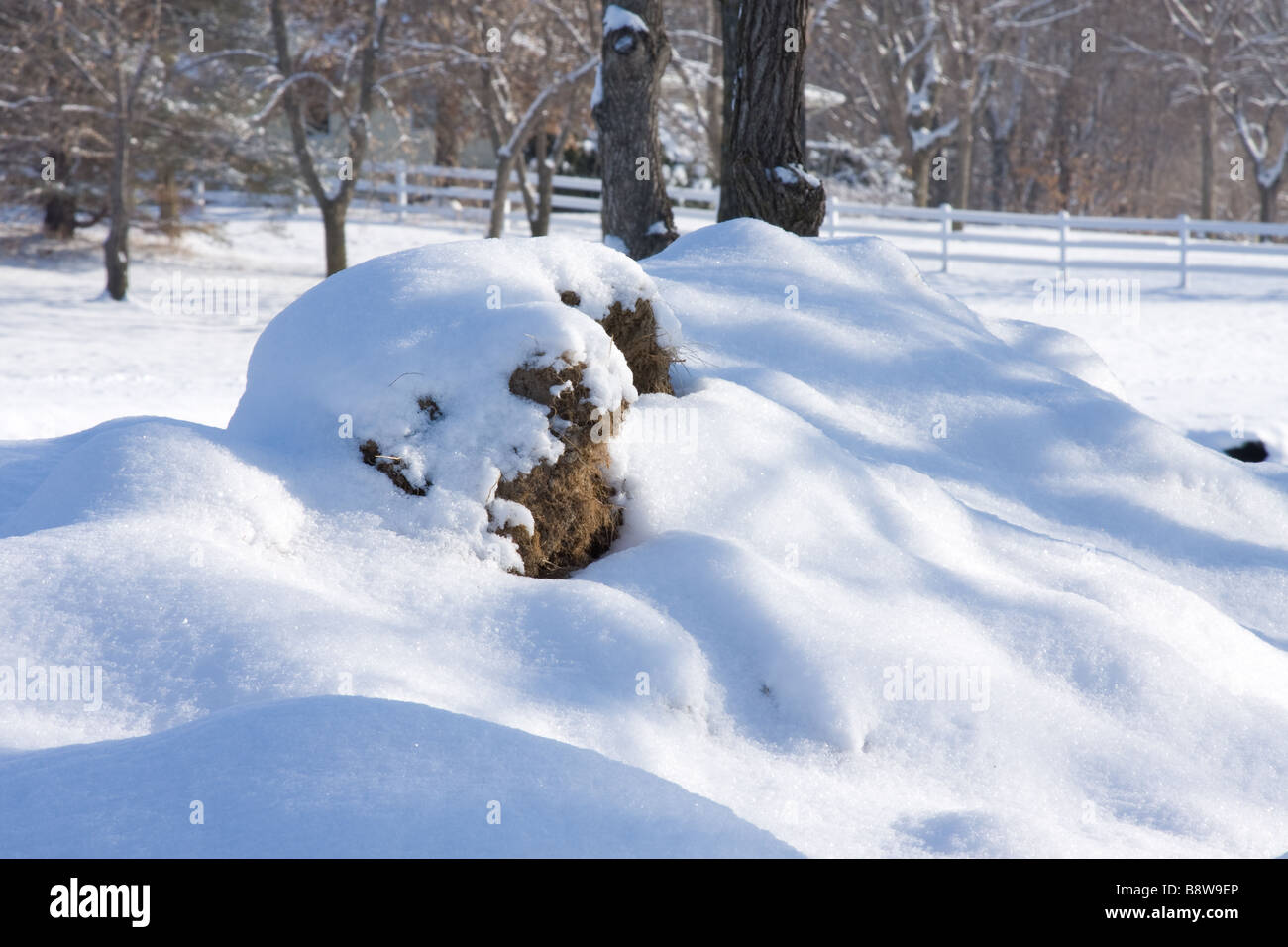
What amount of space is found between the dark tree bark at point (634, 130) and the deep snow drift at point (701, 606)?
3817 millimetres

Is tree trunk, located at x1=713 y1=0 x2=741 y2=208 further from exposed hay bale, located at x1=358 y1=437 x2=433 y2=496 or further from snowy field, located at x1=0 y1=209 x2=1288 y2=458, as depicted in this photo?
exposed hay bale, located at x1=358 y1=437 x2=433 y2=496

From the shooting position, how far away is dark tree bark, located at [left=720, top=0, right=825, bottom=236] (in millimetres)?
7312

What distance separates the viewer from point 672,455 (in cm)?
425

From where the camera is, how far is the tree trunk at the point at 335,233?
16.5 meters

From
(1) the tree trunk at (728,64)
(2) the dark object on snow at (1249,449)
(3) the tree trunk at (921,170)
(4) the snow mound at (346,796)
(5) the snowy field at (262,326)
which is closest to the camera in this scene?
(4) the snow mound at (346,796)

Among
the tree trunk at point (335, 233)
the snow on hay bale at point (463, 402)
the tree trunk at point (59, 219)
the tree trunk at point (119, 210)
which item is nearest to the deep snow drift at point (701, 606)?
the snow on hay bale at point (463, 402)

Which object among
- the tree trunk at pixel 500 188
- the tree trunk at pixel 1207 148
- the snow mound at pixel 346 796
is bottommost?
the snow mound at pixel 346 796

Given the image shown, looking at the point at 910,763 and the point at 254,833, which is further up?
the point at 254,833

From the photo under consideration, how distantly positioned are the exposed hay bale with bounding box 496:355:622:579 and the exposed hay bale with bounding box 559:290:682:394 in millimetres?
532

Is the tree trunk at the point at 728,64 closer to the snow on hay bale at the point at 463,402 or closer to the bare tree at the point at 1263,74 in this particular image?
the snow on hay bale at the point at 463,402

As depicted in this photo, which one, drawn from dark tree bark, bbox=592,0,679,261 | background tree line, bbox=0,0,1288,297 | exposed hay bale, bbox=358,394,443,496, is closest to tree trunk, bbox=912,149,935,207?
background tree line, bbox=0,0,1288,297
